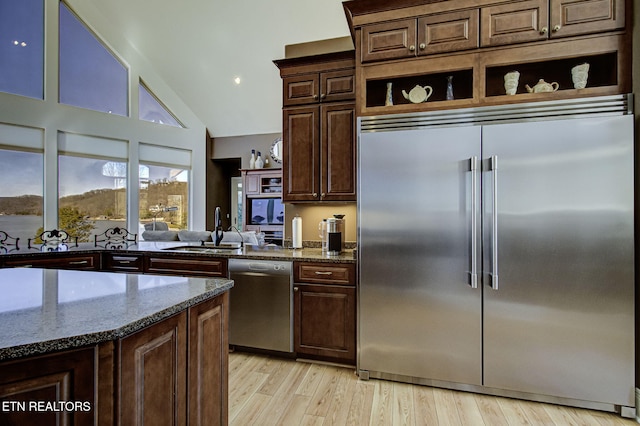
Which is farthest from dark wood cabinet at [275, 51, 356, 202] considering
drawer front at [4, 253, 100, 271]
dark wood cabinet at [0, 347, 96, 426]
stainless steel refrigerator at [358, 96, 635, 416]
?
dark wood cabinet at [0, 347, 96, 426]

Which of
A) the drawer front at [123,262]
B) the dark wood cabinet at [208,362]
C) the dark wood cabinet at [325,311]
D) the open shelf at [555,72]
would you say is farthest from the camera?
the drawer front at [123,262]

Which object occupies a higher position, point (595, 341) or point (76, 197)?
point (76, 197)

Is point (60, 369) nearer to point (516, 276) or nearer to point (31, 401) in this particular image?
point (31, 401)

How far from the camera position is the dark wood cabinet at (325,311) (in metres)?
2.52

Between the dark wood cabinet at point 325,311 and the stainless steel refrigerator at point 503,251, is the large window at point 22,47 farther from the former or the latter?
the stainless steel refrigerator at point 503,251

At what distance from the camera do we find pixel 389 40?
2.44m

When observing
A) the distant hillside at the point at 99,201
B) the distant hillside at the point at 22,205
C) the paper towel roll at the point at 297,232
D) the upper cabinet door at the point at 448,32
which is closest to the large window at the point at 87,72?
the distant hillside at the point at 99,201

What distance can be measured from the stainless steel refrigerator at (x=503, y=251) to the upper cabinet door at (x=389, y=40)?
501 millimetres

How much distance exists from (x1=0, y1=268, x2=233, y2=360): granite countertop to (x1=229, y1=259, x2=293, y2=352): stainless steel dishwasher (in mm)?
1205

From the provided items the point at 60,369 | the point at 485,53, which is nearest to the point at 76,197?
the point at 60,369

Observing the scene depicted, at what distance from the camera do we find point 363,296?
2389 mm

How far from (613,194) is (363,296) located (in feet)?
5.61

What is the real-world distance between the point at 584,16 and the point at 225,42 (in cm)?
506

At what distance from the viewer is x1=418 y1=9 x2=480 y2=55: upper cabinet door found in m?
2.26
